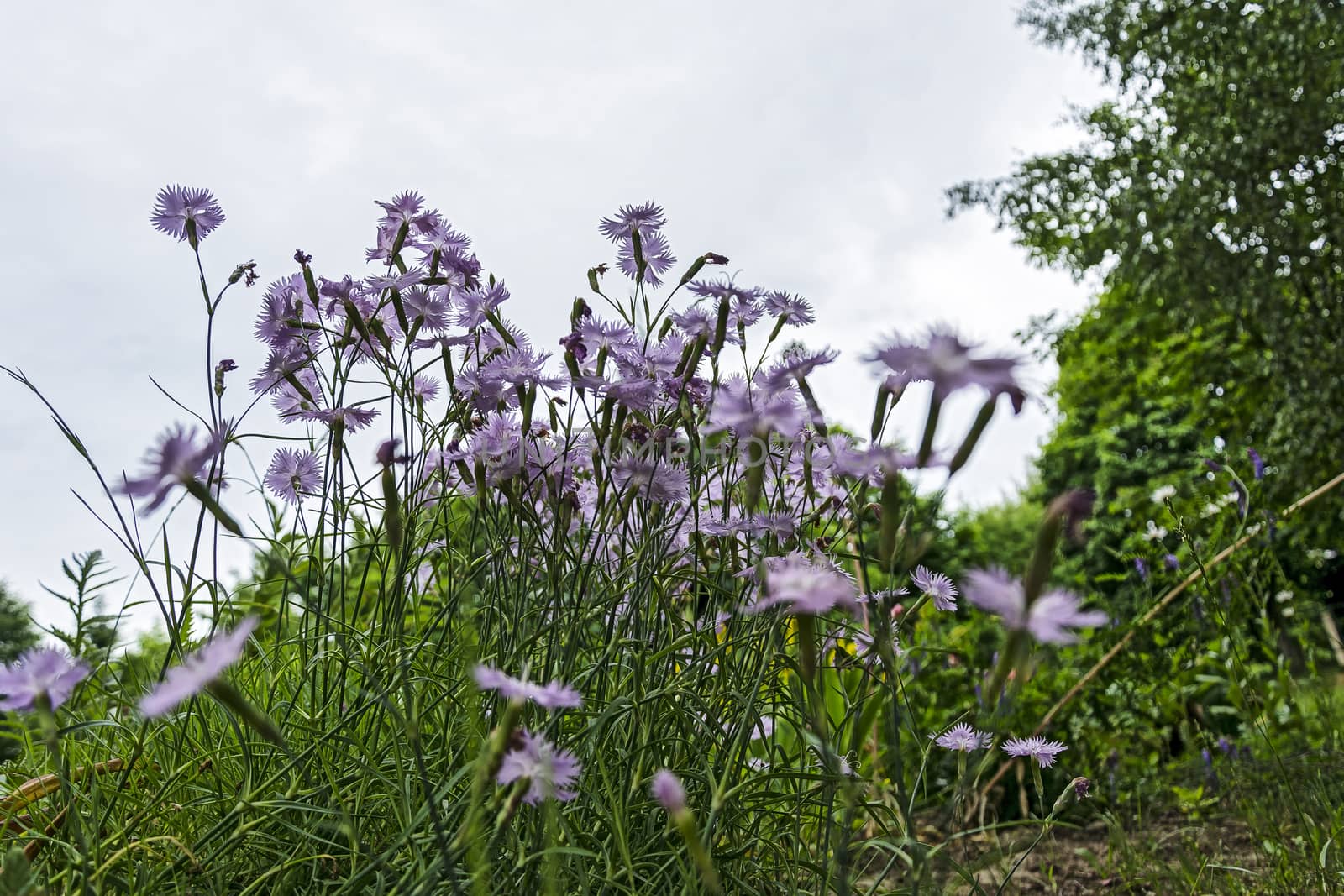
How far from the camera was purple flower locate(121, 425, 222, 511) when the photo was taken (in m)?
0.79

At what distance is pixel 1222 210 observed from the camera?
27.1 ft

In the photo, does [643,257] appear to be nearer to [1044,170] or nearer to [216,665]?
[216,665]

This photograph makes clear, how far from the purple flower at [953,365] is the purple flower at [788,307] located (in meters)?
0.59

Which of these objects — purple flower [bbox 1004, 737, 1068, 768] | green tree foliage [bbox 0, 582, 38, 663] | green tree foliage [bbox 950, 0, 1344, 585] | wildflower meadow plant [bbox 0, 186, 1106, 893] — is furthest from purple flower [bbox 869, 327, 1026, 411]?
green tree foliage [bbox 0, 582, 38, 663]

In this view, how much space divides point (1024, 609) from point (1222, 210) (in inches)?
362

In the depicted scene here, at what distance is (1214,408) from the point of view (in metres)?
10.2

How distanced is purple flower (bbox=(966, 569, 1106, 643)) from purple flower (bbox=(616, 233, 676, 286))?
3.06 ft

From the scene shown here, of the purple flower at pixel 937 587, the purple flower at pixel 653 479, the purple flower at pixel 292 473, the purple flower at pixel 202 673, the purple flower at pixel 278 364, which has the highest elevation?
the purple flower at pixel 278 364

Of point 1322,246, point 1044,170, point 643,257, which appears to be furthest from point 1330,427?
point 643,257

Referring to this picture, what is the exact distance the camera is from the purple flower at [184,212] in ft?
4.46

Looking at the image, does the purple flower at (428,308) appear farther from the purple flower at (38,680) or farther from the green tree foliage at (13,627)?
the green tree foliage at (13,627)

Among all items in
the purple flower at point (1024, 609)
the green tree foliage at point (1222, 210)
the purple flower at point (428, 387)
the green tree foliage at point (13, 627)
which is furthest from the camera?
the green tree foliage at point (13, 627)

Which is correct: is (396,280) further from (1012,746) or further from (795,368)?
(1012,746)

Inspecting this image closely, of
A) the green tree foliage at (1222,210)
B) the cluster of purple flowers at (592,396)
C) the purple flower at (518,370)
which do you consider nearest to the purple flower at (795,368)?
the cluster of purple flowers at (592,396)
